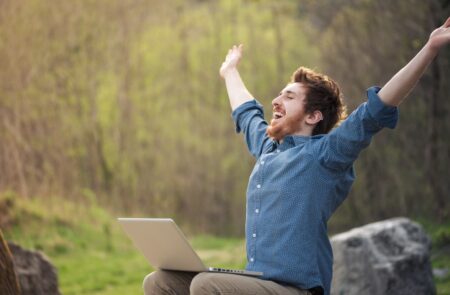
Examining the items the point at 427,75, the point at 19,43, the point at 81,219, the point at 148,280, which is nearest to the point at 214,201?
the point at 81,219

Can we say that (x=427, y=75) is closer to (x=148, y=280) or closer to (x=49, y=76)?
(x=49, y=76)

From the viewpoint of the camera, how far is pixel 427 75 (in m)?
9.16

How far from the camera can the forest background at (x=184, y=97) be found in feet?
32.6

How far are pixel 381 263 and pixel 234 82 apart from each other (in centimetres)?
200

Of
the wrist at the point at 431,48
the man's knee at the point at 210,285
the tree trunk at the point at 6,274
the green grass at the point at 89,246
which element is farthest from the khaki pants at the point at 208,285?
the green grass at the point at 89,246

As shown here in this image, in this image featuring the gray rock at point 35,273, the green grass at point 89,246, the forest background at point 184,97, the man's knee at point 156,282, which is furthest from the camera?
the forest background at point 184,97

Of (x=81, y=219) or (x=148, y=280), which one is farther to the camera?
(x=81, y=219)

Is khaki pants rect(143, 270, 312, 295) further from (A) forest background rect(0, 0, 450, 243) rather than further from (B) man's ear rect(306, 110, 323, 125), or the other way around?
(A) forest background rect(0, 0, 450, 243)

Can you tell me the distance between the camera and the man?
2773mm

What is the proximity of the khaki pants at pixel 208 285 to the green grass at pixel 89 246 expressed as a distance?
4.28 metres

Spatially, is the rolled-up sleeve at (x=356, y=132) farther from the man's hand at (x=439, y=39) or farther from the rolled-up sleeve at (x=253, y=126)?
the rolled-up sleeve at (x=253, y=126)

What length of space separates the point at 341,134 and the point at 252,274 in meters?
0.52

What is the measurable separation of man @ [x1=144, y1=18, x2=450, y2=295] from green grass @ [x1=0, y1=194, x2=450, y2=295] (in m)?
4.34

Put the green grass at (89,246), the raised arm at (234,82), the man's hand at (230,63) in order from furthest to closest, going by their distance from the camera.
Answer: the green grass at (89,246)
the man's hand at (230,63)
the raised arm at (234,82)
